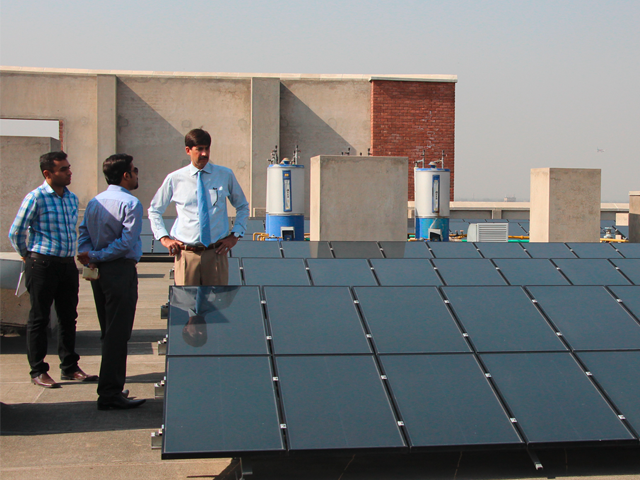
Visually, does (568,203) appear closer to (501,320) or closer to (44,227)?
(501,320)

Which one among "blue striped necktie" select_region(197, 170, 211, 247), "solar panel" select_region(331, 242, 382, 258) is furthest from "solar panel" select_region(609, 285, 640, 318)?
"solar panel" select_region(331, 242, 382, 258)

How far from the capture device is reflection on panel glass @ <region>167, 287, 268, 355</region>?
15.9ft

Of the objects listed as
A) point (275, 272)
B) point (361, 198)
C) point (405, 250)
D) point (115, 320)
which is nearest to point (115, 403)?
point (115, 320)

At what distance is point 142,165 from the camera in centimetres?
2888

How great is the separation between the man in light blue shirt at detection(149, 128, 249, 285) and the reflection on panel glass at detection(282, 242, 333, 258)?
3.76 meters

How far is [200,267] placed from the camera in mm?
5934

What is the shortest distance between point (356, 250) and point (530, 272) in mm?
2847

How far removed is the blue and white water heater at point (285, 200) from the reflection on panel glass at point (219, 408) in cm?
1448

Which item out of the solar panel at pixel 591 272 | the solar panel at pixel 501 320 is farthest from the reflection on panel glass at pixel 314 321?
the solar panel at pixel 591 272

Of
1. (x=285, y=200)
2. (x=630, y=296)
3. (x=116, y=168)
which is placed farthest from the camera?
(x=285, y=200)

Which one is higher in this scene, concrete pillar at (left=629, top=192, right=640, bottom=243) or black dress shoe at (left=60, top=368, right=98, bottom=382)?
concrete pillar at (left=629, top=192, right=640, bottom=243)

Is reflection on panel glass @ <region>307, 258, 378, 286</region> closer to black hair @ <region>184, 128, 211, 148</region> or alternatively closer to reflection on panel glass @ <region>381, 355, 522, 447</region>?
black hair @ <region>184, 128, 211, 148</region>

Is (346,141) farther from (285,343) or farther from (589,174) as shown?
(285,343)

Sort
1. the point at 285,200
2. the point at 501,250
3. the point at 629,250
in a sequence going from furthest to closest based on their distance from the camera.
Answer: the point at 285,200 < the point at 629,250 < the point at 501,250
